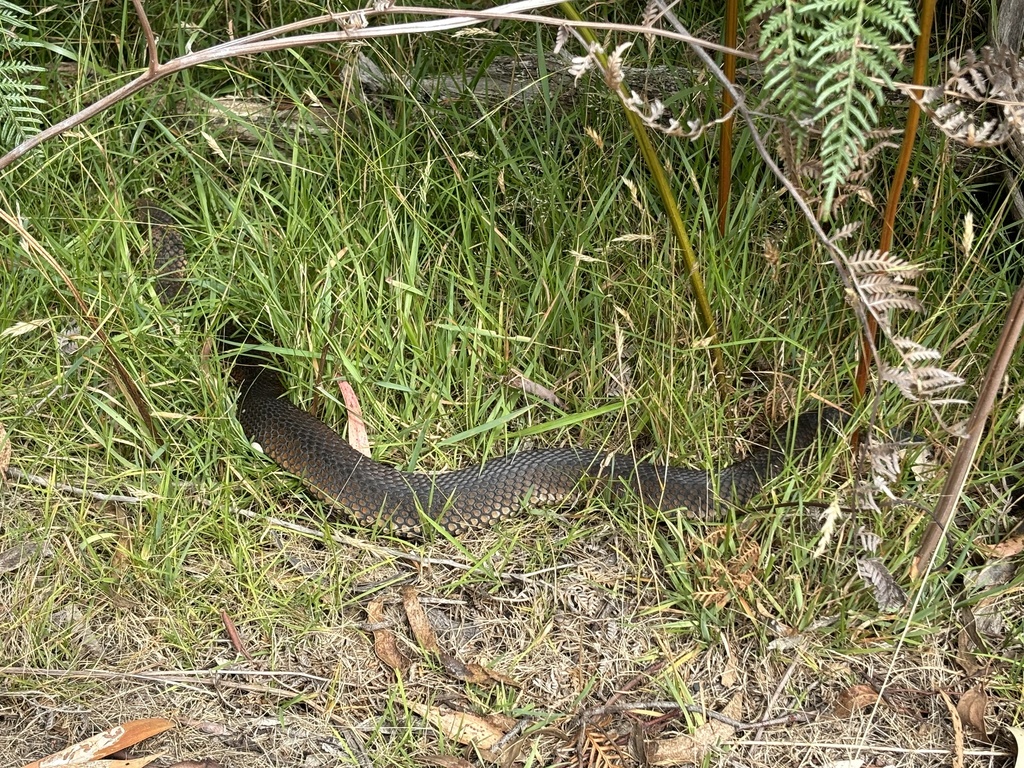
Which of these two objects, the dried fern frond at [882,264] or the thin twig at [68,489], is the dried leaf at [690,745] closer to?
the dried fern frond at [882,264]

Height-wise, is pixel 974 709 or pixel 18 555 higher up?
pixel 18 555

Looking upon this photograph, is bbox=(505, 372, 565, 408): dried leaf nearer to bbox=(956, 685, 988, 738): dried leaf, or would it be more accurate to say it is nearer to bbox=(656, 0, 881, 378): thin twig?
bbox=(656, 0, 881, 378): thin twig

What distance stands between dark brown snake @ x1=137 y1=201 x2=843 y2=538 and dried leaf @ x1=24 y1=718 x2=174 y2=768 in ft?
2.52

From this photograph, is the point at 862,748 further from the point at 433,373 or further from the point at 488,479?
the point at 433,373

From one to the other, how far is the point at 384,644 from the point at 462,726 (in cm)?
30

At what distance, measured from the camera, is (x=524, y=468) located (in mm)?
2852

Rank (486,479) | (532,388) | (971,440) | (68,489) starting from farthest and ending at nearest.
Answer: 1. (532,388)
2. (486,479)
3. (68,489)
4. (971,440)

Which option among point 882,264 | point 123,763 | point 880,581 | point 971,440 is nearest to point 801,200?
point 882,264

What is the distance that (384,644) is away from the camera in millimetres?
2469

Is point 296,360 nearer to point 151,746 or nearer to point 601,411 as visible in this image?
point 601,411

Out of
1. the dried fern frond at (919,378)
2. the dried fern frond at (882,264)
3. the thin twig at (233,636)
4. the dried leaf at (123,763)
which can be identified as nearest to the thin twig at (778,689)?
the dried fern frond at (919,378)

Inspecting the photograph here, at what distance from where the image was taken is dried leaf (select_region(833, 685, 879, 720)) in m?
2.33

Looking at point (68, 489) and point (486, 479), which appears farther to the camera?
point (486, 479)

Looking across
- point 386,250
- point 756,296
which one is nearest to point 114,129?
point 386,250
